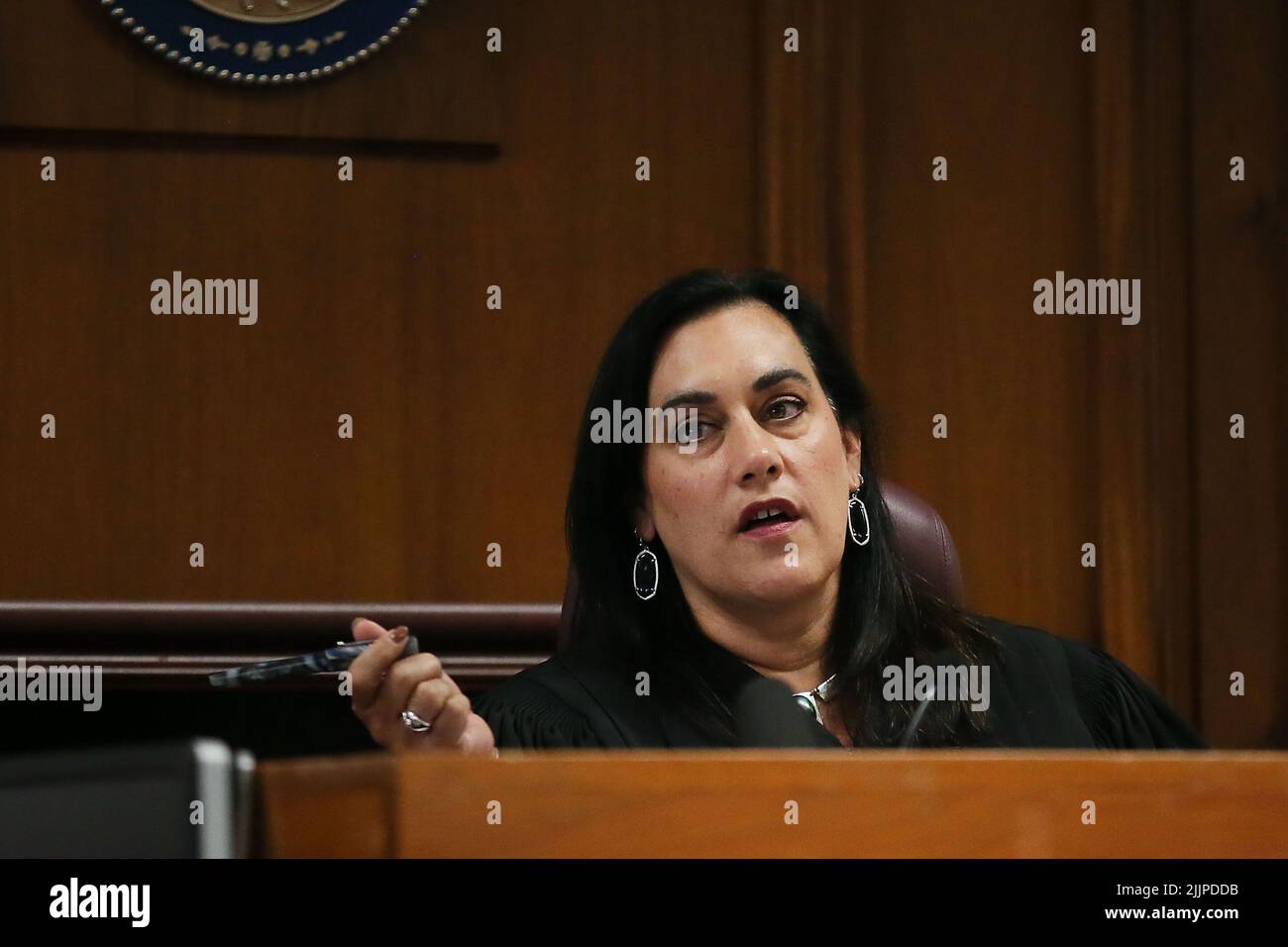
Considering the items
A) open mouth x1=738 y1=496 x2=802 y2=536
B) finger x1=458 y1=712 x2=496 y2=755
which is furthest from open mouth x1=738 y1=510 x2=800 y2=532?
finger x1=458 y1=712 x2=496 y2=755

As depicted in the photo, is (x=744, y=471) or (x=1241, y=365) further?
(x=1241, y=365)

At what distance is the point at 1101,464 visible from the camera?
259 cm

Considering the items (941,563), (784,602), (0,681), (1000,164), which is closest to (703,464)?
(784,602)

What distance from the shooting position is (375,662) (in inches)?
44.9

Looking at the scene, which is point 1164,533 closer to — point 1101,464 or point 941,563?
point 1101,464

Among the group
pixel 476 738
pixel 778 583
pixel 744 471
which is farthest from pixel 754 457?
pixel 476 738

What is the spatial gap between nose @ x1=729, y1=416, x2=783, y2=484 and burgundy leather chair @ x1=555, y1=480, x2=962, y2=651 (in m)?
0.23

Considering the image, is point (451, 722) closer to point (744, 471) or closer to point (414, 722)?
point (414, 722)

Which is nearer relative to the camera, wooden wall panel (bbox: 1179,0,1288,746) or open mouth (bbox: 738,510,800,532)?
open mouth (bbox: 738,510,800,532)

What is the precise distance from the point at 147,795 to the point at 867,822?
33cm

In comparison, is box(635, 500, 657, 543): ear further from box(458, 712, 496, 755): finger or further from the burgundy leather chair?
box(458, 712, 496, 755): finger

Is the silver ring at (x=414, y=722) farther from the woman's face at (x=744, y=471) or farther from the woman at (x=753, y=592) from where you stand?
the woman's face at (x=744, y=471)

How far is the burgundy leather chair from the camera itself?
1.70 metres

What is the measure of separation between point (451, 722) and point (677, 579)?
50 cm
